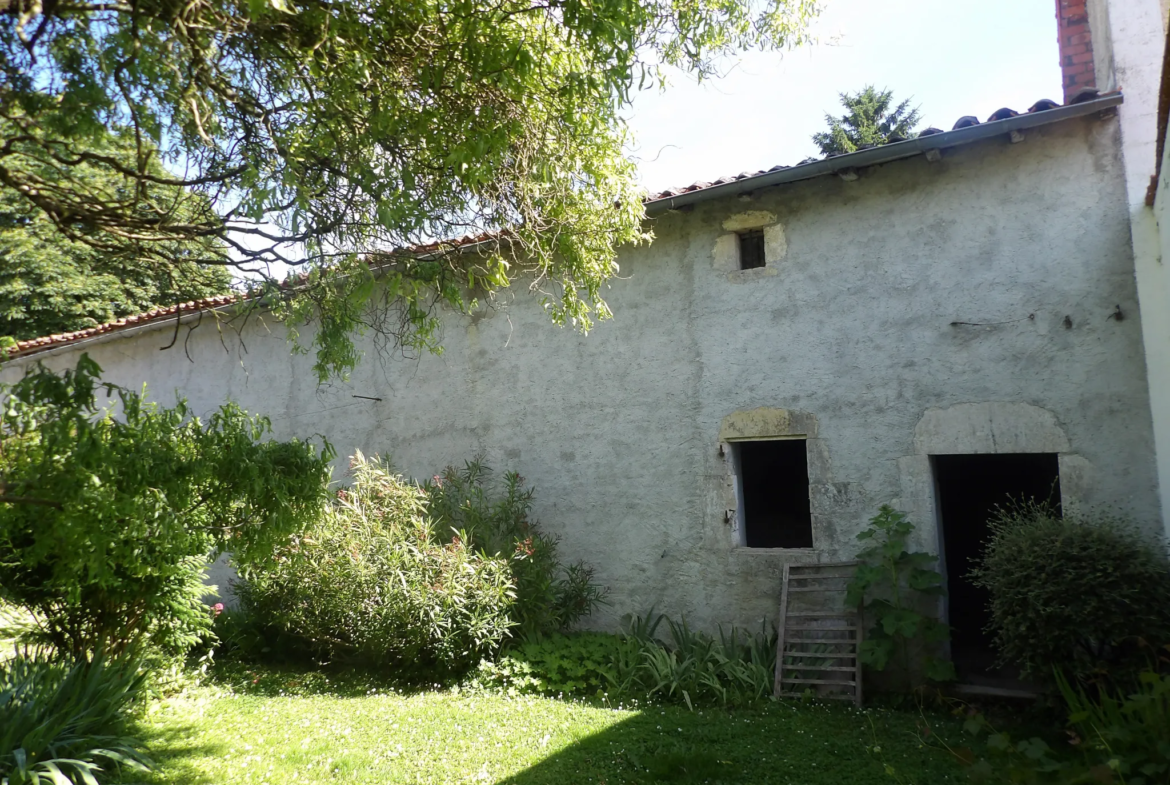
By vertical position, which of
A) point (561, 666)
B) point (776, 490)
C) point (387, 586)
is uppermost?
point (776, 490)

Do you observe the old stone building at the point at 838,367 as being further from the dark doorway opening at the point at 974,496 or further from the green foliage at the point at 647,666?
the green foliage at the point at 647,666

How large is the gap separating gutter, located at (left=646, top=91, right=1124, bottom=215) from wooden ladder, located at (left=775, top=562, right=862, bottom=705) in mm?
3322

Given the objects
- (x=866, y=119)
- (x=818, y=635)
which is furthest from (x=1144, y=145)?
(x=866, y=119)

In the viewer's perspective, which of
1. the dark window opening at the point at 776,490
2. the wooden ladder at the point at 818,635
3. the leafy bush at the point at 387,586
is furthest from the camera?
the dark window opening at the point at 776,490

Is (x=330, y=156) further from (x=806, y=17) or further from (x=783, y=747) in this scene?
(x=783, y=747)

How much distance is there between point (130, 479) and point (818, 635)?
5320 mm

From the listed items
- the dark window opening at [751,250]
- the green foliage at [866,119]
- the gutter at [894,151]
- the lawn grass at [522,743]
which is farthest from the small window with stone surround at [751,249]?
the green foliage at [866,119]

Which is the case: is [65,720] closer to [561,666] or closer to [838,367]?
[561,666]

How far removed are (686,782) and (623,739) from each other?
81 centimetres

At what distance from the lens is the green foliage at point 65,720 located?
4246 mm

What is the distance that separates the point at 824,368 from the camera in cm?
671

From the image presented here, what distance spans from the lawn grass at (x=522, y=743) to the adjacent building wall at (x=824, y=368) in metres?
1.52

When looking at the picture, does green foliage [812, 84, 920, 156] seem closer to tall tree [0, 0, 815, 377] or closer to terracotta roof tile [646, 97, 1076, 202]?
terracotta roof tile [646, 97, 1076, 202]

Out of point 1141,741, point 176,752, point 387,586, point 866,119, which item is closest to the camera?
point 1141,741
